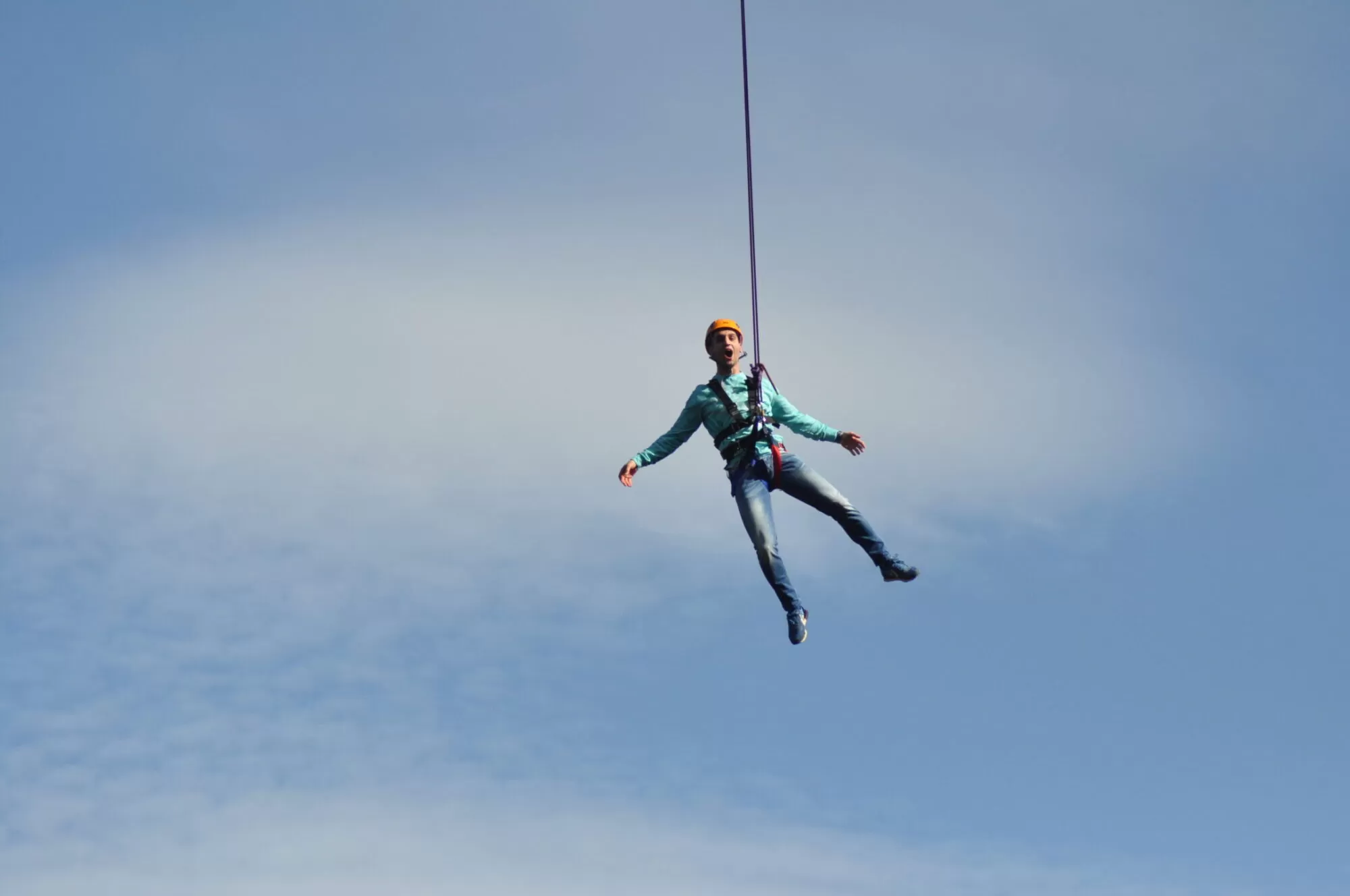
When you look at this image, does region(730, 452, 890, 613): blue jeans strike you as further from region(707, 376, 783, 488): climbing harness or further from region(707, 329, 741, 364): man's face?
region(707, 329, 741, 364): man's face

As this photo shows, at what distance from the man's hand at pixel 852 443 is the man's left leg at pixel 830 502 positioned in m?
0.49

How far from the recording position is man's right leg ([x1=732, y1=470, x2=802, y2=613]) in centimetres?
1617

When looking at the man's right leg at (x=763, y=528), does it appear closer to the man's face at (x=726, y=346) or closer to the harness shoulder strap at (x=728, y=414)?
the harness shoulder strap at (x=728, y=414)

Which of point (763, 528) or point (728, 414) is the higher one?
point (728, 414)

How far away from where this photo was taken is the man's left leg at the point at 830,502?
53.9 ft

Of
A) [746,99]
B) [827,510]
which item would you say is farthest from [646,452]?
[746,99]

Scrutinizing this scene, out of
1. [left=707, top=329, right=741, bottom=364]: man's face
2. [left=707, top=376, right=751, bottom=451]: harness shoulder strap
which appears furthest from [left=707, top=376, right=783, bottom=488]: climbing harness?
[left=707, top=329, right=741, bottom=364]: man's face

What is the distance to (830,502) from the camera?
16.7 m

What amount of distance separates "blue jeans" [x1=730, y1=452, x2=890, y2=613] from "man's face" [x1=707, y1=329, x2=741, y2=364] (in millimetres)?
1335

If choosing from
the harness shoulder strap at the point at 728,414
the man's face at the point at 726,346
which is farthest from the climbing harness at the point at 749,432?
the man's face at the point at 726,346

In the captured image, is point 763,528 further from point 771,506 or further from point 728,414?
point 728,414

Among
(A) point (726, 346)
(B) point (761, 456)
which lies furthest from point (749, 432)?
(A) point (726, 346)

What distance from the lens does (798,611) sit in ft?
52.9

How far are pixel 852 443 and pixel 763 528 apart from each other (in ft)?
4.84
